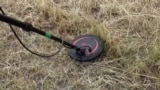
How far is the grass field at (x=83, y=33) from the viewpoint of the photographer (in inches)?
64.5

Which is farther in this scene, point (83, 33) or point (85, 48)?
point (83, 33)

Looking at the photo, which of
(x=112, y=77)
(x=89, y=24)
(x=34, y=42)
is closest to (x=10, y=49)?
(x=34, y=42)

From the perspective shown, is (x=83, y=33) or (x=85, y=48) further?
(x=83, y=33)

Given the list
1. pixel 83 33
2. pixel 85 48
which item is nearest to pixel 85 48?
pixel 85 48

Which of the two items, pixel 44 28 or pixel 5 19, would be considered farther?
pixel 44 28

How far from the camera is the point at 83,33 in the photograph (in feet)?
6.17

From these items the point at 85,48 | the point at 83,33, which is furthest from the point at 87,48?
the point at 83,33

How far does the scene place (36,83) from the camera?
166 cm

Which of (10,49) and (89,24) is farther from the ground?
(89,24)

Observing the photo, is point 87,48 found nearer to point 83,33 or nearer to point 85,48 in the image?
point 85,48

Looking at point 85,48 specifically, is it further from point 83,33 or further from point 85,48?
point 83,33

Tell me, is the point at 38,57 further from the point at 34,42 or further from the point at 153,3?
the point at 153,3

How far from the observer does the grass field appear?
5.38 ft

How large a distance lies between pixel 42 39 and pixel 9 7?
39 cm
